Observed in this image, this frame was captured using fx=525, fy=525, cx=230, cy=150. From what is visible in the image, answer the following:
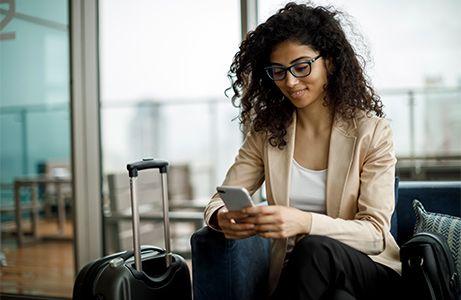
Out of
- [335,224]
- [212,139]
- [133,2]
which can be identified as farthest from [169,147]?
[335,224]

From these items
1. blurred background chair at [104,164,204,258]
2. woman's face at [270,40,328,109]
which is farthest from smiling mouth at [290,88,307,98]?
blurred background chair at [104,164,204,258]

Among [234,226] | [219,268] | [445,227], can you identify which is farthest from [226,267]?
[445,227]

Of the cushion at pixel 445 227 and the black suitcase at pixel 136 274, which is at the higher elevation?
the cushion at pixel 445 227

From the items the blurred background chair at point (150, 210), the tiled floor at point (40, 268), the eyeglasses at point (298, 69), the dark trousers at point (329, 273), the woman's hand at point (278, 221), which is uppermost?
the eyeglasses at point (298, 69)

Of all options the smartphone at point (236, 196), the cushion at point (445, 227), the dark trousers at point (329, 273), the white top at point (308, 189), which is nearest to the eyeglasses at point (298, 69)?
the white top at point (308, 189)

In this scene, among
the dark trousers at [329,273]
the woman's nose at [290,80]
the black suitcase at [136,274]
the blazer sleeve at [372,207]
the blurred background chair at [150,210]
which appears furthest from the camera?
the blurred background chair at [150,210]

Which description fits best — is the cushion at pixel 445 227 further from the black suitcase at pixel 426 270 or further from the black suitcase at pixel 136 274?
the black suitcase at pixel 136 274

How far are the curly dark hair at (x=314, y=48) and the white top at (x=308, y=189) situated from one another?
133 mm

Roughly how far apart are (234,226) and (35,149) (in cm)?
222

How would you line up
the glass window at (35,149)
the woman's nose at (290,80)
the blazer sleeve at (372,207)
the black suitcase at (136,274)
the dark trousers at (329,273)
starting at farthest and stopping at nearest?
the glass window at (35,149) → the black suitcase at (136,274) → the woman's nose at (290,80) → the blazer sleeve at (372,207) → the dark trousers at (329,273)

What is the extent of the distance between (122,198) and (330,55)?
2047 mm

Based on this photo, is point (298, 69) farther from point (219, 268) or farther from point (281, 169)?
point (219, 268)

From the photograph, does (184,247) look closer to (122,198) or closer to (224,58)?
(122,198)

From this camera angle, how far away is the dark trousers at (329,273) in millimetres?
1408
